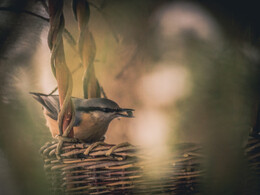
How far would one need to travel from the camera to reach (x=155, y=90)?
1.72ft

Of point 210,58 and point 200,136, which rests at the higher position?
point 210,58

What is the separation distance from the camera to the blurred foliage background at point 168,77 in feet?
1.72

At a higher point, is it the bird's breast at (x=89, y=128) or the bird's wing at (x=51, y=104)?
the bird's wing at (x=51, y=104)

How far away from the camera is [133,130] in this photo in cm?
52

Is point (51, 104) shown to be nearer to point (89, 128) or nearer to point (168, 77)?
point (89, 128)

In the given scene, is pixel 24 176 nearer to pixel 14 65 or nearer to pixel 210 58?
pixel 14 65

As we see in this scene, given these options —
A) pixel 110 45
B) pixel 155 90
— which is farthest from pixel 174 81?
pixel 110 45

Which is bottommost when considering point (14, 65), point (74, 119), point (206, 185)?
point (206, 185)

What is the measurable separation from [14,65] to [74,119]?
216mm

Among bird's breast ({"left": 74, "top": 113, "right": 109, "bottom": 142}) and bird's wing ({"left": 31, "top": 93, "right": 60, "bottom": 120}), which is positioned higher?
bird's wing ({"left": 31, "top": 93, "right": 60, "bottom": 120})

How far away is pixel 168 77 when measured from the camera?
0.53m

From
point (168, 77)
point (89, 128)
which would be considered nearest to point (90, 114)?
point (89, 128)

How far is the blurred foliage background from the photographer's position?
0.52m

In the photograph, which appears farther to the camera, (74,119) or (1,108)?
(1,108)
